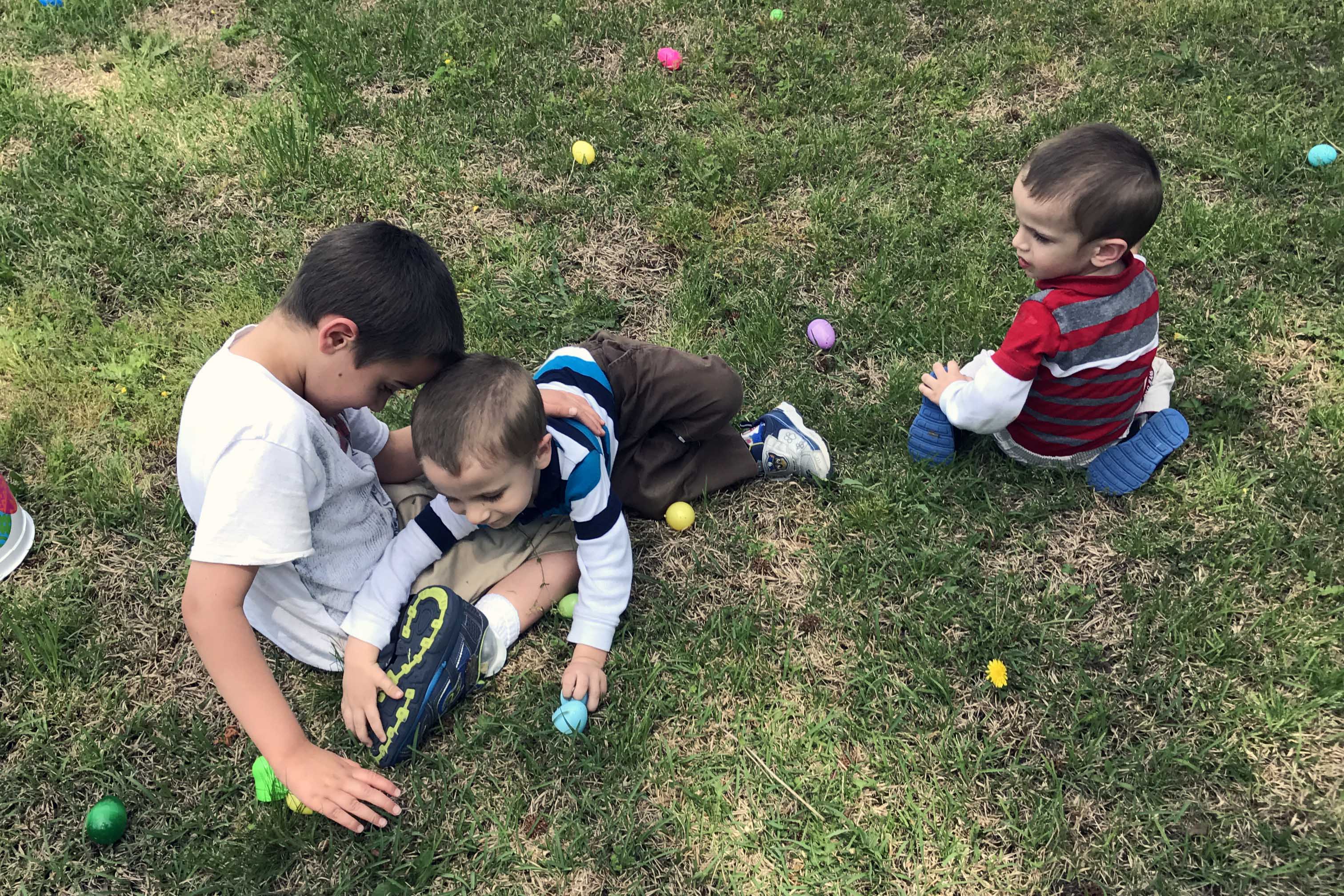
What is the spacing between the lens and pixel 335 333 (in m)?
2.11

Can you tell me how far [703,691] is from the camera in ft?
8.67

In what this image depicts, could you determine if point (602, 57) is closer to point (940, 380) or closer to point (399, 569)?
point (940, 380)

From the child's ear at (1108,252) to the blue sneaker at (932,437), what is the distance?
0.66 metres

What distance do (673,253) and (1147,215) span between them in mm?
1944

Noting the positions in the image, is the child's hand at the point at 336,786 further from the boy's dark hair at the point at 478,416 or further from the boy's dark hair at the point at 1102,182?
the boy's dark hair at the point at 1102,182

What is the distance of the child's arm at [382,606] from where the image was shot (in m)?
2.48

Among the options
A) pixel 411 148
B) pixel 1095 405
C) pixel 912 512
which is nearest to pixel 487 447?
pixel 912 512

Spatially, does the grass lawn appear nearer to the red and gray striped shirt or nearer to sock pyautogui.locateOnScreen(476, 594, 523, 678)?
sock pyautogui.locateOnScreen(476, 594, 523, 678)

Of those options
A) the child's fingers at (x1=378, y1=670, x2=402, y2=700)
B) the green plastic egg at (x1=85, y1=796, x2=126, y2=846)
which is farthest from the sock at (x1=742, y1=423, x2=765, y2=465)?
the green plastic egg at (x1=85, y1=796, x2=126, y2=846)

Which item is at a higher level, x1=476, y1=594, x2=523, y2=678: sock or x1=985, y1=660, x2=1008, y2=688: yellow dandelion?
x1=476, y1=594, x2=523, y2=678: sock

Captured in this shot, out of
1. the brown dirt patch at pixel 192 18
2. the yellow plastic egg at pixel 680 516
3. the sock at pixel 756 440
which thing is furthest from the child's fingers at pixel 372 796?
the brown dirt patch at pixel 192 18

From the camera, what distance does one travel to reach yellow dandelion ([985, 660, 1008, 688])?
2568 mm

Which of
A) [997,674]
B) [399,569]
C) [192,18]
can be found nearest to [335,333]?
[399,569]

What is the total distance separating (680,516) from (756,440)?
413 millimetres
